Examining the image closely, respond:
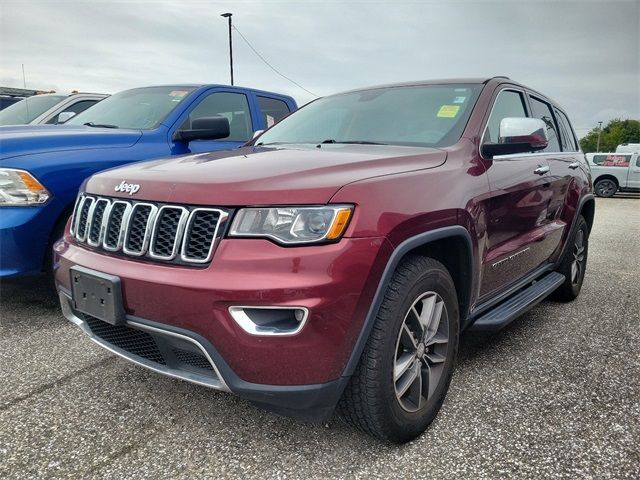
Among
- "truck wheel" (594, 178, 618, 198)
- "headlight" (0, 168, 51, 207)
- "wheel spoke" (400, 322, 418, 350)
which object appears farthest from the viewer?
"truck wheel" (594, 178, 618, 198)

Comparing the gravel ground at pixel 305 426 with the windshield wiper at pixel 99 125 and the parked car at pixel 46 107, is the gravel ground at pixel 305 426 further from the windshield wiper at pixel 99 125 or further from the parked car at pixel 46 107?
the parked car at pixel 46 107

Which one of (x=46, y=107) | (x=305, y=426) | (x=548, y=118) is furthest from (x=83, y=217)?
(x=46, y=107)

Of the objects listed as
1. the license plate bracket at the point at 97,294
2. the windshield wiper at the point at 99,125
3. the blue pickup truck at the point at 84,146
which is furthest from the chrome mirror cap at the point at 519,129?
the windshield wiper at the point at 99,125

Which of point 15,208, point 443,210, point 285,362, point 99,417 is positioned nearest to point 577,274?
point 443,210

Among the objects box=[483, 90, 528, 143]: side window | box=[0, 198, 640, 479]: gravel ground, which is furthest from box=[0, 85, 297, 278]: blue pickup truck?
box=[483, 90, 528, 143]: side window

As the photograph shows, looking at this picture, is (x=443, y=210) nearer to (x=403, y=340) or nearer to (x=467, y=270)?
(x=467, y=270)

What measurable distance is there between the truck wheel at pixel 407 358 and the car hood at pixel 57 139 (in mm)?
2745

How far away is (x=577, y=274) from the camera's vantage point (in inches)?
174

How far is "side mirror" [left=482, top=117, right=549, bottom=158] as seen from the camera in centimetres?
267

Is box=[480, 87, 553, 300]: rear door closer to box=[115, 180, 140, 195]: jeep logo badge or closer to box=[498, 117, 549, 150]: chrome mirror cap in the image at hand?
box=[498, 117, 549, 150]: chrome mirror cap

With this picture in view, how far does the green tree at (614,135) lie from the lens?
89262 mm

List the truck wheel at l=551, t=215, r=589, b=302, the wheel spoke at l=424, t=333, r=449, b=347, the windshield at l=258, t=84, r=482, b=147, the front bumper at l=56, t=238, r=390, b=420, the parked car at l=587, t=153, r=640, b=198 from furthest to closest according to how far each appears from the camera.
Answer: the parked car at l=587, t=153, r=640, b=198 → the truck wheel at l=551, t=215, r=589, b=302 → the windshield at l=258, t=84, r=482, b=147 → the wheel spoke at l=424, t=333, r=449, b=347 → the front bumper at l=56, t=238, r=390, b=420

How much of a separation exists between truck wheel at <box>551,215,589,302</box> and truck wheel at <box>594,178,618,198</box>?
16251mm

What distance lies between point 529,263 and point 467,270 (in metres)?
1.06
